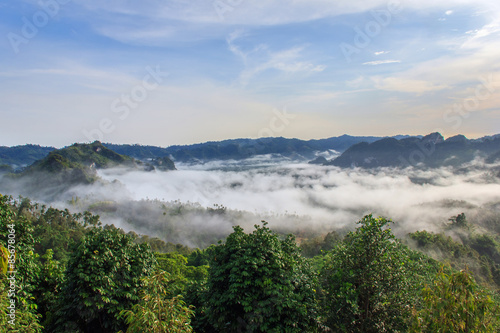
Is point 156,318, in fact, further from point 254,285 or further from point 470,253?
point 470,253

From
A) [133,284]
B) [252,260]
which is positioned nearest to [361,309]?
[252,260]

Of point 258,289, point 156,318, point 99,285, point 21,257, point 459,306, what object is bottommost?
point 258,289

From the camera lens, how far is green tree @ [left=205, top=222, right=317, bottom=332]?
13258 mm

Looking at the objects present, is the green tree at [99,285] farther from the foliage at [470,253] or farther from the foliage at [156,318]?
the foliage at [470,253]

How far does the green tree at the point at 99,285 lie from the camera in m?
14.9

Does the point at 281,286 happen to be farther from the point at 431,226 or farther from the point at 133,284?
the point at 431,226

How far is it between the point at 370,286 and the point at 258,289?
204 inches

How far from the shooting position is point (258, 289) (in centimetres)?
1405

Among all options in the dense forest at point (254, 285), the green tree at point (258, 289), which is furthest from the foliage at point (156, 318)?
the green tree at point (258, 289)

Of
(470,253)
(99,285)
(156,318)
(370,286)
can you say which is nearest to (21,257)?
(99,285)

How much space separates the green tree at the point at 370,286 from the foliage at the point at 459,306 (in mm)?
4281

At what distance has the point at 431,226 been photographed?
122 meters

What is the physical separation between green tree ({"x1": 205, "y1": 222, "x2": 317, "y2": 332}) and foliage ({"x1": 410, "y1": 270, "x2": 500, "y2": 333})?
5.92 m

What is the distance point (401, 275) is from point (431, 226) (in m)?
129
